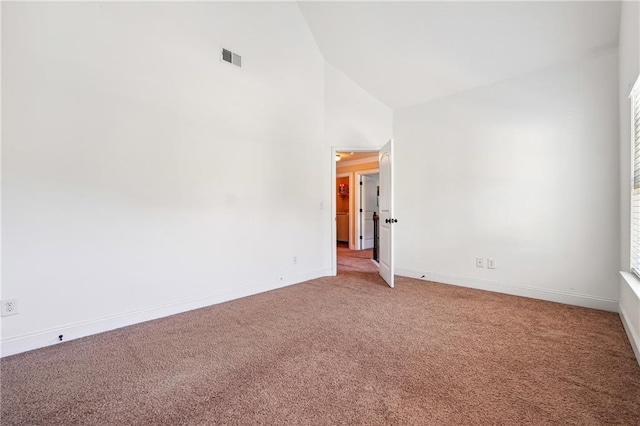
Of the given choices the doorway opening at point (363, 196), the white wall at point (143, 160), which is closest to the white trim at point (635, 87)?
the doorway opening at point (363, 196)

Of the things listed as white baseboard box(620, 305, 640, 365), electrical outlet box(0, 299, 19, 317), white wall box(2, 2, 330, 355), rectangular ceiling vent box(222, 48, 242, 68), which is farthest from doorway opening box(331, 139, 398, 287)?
electrical outlet box(0, 299, 19, 317)

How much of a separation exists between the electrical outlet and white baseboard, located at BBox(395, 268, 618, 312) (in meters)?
4.16

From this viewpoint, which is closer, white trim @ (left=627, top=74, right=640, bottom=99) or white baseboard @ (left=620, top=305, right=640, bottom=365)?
white baseboard @ (left=620, top=305, right=640, bottom=365)

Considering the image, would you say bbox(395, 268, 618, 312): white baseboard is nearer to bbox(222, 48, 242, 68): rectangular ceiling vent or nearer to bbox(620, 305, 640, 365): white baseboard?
bbox(620, 305, 640, 365): white baseboard

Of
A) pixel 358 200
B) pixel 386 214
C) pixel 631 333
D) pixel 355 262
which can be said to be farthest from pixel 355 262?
pixel 631 333

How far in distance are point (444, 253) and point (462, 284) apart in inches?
17.8

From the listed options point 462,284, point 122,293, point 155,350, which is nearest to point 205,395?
point 155,350

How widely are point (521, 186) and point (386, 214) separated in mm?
1631

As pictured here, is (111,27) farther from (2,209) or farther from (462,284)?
(462,284)

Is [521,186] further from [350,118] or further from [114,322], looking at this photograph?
[114,322]

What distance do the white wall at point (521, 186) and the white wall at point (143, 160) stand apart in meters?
1.86

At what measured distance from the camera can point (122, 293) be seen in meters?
2.44

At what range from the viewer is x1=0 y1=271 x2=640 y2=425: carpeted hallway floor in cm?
136

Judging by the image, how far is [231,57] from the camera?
3.18m
